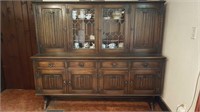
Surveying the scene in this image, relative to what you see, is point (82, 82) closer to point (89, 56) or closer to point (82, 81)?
point (82, 81)

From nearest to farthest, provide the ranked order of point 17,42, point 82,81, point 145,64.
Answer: point 145,64 → point 82,81 → point 17,42

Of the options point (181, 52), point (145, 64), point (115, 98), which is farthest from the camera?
point (115, 98)

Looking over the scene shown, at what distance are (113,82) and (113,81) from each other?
0.02 metres

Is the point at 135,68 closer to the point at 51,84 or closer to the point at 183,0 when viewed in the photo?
the point at 183,0

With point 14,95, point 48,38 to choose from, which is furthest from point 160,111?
point 14,95

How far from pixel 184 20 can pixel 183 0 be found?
0.25 metres

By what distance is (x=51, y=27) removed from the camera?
7.63ft

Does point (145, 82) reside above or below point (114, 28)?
below

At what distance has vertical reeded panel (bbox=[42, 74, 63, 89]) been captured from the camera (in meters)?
2.38

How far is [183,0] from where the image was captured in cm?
188

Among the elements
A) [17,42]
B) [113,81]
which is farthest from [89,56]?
[17,42]

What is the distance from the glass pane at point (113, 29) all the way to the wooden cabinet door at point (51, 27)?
0.63 metres

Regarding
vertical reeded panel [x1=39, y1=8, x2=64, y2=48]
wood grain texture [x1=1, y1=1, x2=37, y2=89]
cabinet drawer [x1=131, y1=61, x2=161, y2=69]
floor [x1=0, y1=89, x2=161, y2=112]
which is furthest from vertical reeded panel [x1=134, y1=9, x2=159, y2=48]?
wood grain texture [x1=1, y1=1, x2=37, y2=89]

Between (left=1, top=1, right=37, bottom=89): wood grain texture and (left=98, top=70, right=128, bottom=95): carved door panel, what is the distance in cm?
151
